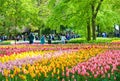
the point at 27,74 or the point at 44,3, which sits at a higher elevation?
the point at 44,3

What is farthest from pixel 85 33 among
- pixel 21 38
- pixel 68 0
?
pixel 21 38

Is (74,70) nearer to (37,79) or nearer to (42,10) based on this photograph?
(37,79)

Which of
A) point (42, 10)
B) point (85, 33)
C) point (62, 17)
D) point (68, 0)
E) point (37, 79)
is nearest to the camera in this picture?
point (37, 79)

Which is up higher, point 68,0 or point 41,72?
point 68,0

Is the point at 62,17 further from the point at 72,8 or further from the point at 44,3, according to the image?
the point at 44,3

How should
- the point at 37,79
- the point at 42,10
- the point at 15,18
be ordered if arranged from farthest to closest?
the point at 42,10 < the point at 15,18 < the point at 37,79

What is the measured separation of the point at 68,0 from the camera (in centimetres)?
3725

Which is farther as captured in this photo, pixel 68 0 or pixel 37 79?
pixel 68 0

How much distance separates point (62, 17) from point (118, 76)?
29.8m

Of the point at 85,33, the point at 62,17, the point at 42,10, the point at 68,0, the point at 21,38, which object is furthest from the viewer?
the point at 21,38

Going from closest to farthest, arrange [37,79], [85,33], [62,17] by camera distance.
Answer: [37,79], [62,17], [85,33]

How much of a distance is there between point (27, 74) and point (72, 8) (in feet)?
94.0

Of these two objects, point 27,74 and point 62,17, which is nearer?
point 27,74

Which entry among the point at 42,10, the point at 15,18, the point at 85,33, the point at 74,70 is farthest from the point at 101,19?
the point at 74,70
